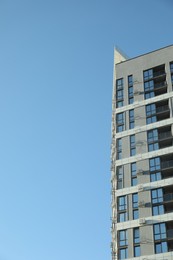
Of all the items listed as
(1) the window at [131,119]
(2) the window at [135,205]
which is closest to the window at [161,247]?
(2) the window at [135,205]

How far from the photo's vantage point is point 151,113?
176 ft

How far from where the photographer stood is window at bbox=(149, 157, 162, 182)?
47.9 metres

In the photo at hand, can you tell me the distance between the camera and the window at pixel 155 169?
47.9 metres

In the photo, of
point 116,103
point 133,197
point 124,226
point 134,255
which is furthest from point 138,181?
point 116,103

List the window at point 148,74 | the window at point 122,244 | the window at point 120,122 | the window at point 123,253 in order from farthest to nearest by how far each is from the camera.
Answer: the window at point 148,74 → the window at point 120,122 → the window at point 122,244 → the window at point 123,253

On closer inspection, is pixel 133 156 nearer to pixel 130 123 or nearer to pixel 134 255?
pixel 130 123

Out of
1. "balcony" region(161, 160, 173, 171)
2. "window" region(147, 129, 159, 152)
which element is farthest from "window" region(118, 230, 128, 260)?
"window" region(147, 129, 159, 152)

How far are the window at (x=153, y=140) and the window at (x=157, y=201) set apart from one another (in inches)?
219

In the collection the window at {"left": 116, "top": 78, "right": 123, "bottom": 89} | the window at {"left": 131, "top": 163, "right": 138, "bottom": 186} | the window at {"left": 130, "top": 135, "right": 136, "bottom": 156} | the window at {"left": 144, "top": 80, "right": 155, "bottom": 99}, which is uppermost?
the window at {"left": 116, "top": 78, "right": 123, "bottom": 89}

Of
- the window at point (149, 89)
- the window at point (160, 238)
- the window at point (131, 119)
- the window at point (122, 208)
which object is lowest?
the window at point (160, 238)

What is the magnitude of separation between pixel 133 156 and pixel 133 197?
525cm

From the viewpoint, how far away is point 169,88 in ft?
179

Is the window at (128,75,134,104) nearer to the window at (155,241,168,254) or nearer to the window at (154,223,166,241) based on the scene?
the window at (154,223,166,241)

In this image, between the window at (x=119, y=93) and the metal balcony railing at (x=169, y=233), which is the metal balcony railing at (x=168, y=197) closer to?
the metal balcony railing at (x=169, y=233)
